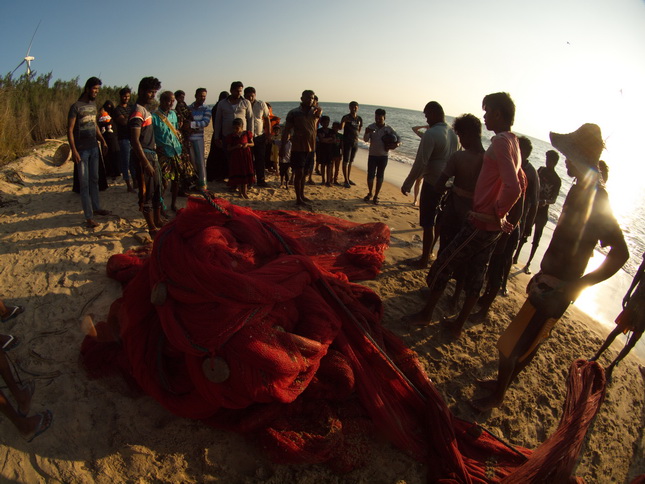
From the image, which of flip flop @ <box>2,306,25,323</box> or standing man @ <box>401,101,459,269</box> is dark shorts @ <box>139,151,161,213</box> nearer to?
flip flop @ <box>2,306,25,323</box>

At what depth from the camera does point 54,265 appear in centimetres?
375

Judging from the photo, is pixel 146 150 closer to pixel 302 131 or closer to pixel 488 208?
pixel 302 131

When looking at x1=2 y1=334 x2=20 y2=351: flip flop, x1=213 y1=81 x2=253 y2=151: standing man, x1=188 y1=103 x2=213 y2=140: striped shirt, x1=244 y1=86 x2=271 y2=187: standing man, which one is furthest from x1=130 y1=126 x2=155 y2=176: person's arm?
x1=244 y1=86 x2=271 y2=187: standing man

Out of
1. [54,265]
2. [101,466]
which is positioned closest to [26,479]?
[101,466]

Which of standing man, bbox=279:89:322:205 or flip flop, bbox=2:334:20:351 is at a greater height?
standing man, bbox=279:89:322:205

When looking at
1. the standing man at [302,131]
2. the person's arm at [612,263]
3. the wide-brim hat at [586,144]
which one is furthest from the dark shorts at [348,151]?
the person's arm at [612,263]

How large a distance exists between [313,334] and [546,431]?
207 centimetres

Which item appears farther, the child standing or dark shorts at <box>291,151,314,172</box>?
the child standing

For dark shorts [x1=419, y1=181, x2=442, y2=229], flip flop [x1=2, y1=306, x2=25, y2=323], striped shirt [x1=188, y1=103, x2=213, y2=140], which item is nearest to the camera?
flip flop [x1=2, y1=306, x2=25, y2=323]

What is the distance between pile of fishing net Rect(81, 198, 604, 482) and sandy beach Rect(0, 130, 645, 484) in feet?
0.52

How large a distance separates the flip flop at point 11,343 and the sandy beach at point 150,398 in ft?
0.16

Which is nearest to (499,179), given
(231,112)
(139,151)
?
(139,151)

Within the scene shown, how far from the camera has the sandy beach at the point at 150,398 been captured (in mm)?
2059

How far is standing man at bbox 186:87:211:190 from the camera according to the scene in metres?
5.66
